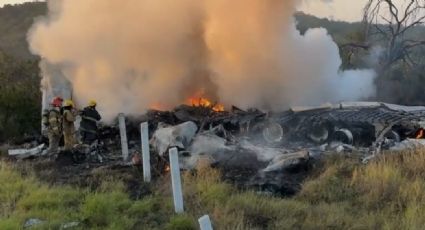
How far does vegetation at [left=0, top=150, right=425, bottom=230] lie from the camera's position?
6.99 meters

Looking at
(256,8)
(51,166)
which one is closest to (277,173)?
(51,166)

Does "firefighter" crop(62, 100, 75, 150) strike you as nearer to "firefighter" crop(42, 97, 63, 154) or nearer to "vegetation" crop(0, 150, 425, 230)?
"firefighter" crop(42, 97, 63, 154)

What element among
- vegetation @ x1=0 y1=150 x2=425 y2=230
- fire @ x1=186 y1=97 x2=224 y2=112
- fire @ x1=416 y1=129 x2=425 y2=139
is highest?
fire @ x1=186 y1=97 x2=224 y2=112

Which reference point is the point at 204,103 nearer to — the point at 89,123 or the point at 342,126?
the point at 89,123

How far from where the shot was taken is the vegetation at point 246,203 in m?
6.99

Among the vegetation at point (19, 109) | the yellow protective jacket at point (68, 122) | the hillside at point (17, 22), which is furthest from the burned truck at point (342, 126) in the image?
the hillside at point (17, 22)

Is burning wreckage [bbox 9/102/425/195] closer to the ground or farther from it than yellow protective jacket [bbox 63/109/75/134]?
closer to the ground

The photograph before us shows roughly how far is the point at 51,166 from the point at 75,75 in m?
5.50

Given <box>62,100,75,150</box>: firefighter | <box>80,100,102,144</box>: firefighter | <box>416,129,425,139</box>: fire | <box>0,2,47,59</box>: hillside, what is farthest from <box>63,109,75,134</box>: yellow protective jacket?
<box>0,2,47,59</box>: hillside

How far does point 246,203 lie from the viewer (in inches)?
301

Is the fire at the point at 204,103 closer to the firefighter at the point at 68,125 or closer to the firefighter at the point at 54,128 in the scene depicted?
the firefighter at the point at 68,125

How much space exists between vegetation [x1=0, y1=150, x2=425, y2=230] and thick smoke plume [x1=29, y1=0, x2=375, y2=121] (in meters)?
7.08

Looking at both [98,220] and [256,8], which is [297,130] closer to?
[256,8]

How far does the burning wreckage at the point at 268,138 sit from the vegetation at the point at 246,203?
0.73 meters
